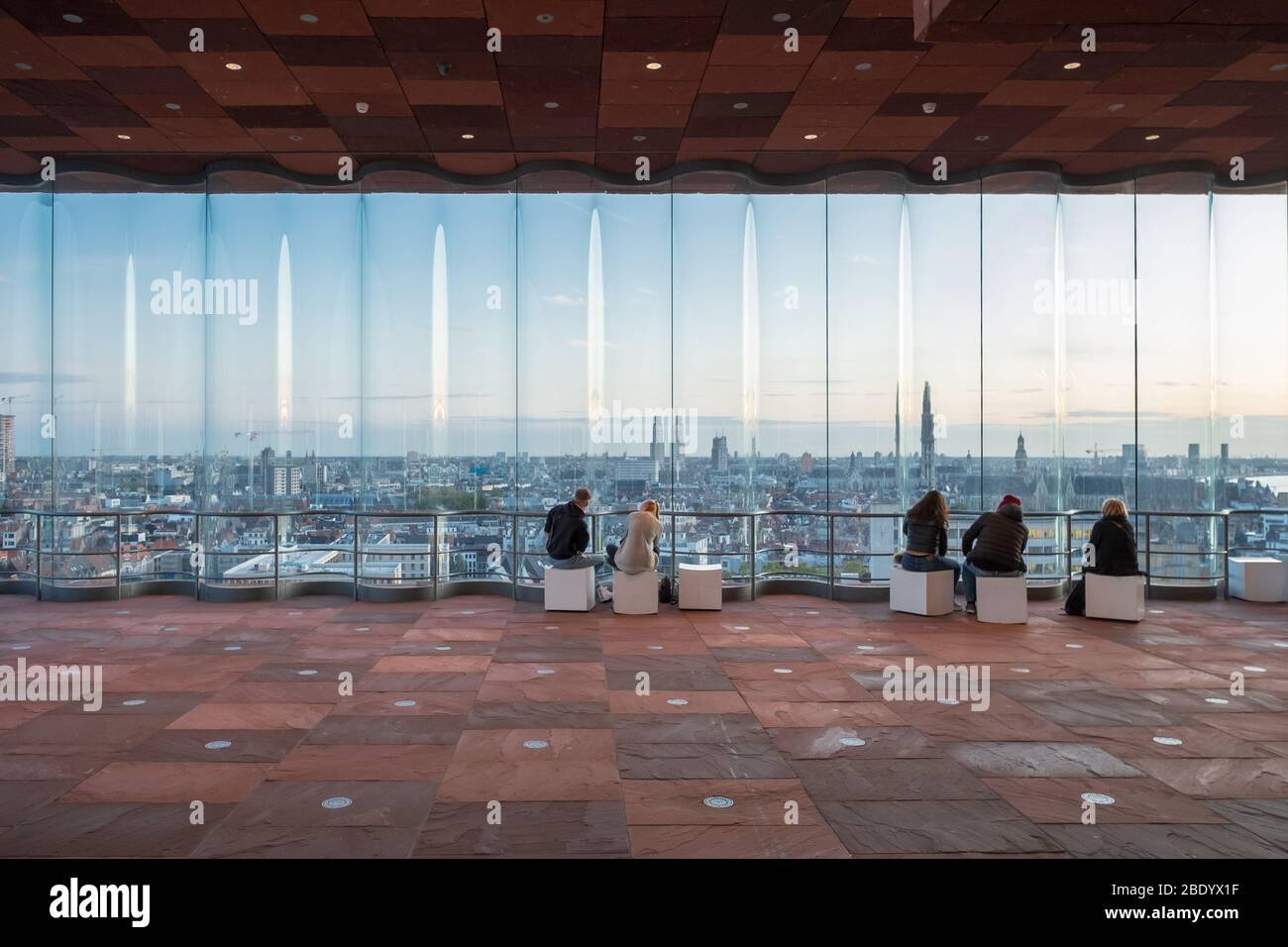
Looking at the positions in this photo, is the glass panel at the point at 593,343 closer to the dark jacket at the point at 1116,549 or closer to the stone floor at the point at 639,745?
the stone floor at the point at 639,745

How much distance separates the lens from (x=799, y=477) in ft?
32.0

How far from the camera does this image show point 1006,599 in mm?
8008

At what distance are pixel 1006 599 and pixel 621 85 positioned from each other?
5909mm

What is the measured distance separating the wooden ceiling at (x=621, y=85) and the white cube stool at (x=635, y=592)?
444 centimetres

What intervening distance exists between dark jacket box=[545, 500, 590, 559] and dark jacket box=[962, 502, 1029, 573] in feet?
12.9

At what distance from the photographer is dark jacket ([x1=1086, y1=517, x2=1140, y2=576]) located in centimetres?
806

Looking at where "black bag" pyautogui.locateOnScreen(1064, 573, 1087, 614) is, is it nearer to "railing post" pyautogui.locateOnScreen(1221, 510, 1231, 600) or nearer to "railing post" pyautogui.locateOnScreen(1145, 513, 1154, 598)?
"railing post" pyautogui.locateOnScreen(1145, 513, 1154, 598)

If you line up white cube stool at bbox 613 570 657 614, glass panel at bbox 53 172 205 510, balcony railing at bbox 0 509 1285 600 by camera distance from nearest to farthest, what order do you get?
white cube stool at bbox 613 570 657 614 → balcony railing at bbox 0 509 1285 600 → glass panel at bbox 53 172 205 510

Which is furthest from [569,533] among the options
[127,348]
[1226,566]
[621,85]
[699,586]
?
[1226,566]

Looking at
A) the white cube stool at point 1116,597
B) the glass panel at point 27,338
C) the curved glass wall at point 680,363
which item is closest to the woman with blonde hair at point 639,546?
the curved glass wall at point 680,363

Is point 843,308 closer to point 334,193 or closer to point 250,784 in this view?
point 334,193

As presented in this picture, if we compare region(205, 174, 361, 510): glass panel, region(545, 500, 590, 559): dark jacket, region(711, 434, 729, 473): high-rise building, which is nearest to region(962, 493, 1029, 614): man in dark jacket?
region(711, 434, 729, 473): high-rise building

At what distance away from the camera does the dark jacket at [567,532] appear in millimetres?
8477
